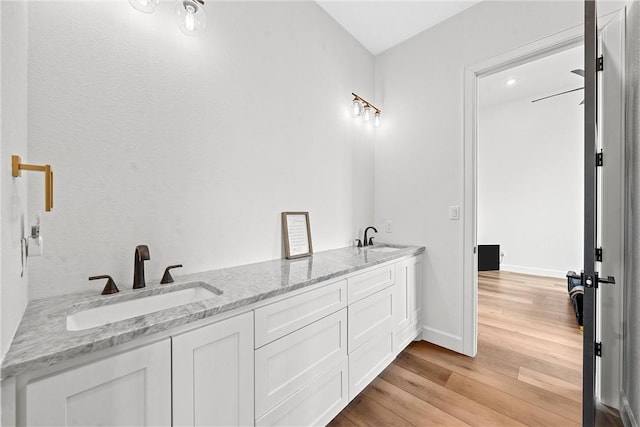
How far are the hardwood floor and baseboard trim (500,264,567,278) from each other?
1998 mm

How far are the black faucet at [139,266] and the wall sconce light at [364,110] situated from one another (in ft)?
6.56

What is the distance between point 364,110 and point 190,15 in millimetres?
1666

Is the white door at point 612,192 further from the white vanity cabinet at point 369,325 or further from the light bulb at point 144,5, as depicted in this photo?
the light bulb at point 144,5

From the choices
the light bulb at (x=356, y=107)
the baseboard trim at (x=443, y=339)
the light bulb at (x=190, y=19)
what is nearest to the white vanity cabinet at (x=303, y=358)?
the baseboard trim at (x=443, y=339)

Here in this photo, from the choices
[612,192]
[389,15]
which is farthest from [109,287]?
[389,15]

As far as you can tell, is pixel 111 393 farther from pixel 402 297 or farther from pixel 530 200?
pixel 530 200

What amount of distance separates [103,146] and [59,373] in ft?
2.88

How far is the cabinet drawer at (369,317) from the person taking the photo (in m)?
1.57

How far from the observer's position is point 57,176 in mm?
1007

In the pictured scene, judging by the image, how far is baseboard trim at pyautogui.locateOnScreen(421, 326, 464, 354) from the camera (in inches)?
86.0

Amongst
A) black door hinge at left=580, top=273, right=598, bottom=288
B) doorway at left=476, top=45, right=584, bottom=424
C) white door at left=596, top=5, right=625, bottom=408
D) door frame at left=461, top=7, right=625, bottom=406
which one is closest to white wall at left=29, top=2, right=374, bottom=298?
door frame at left=461, top=7, right=625, bottom=406

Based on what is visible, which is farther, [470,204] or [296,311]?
[470,204]

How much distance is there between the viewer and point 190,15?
123 cm

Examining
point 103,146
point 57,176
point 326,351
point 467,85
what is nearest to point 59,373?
point 57,176
